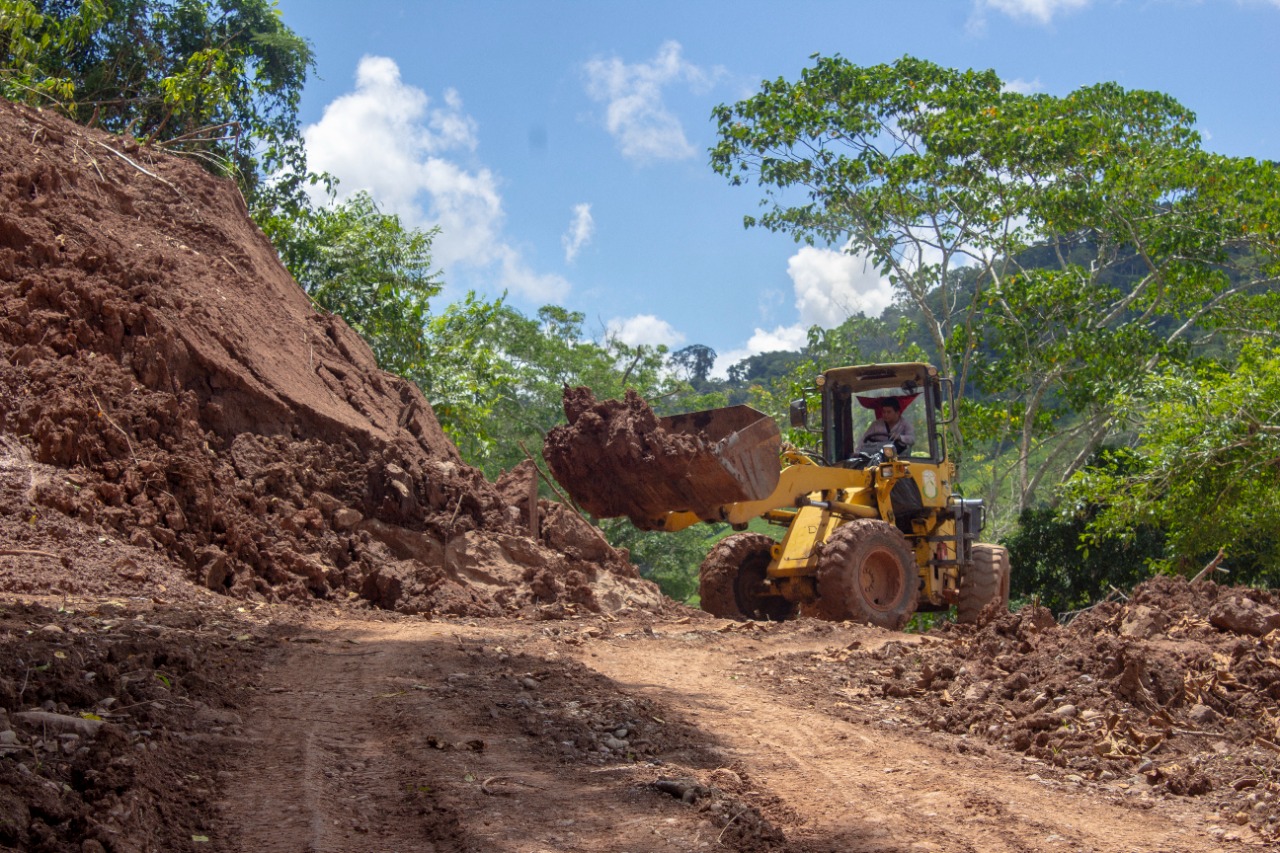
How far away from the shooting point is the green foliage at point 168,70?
16.2m

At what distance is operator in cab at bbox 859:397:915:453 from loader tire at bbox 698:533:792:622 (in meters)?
1.73

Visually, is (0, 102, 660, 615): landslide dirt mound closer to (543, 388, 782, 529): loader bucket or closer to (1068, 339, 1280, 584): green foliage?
(543, 388, 782, 529): loader bucket

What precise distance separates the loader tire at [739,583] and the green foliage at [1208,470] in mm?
6061

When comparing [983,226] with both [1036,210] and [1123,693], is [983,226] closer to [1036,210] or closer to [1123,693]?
[1036,210]

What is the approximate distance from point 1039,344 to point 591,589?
530 inches

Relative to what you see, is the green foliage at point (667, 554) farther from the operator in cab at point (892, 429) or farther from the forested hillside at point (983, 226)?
the operator in cab at point (892, 429)

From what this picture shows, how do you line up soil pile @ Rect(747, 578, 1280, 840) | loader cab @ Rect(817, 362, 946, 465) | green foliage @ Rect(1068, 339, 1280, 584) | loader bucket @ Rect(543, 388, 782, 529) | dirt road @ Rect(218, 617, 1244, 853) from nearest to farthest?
1. dirt road @ Rect(218, 617, 1244, 853)
2. soil pile @ Rect(747, 578, 1280, 840)
3. loader bucket @ Rect(543, 388, 782, 529)
4. loader cab @ Rect(817, 362, 946, 465)
5. green foliage @ Rect(1068, 339, 1280, 584)

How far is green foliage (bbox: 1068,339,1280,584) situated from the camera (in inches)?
571

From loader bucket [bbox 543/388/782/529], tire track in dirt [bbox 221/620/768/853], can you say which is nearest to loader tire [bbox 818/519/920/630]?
loader bucket [bbox 543/388/782/529]

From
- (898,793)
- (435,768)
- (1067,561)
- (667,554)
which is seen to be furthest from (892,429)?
(667,554)

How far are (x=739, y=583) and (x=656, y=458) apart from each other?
275 cm

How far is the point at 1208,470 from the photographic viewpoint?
15.2 m

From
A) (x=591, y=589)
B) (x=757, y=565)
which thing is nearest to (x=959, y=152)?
(x=757, y=565)

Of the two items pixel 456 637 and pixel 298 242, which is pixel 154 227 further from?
pixel 456 637
